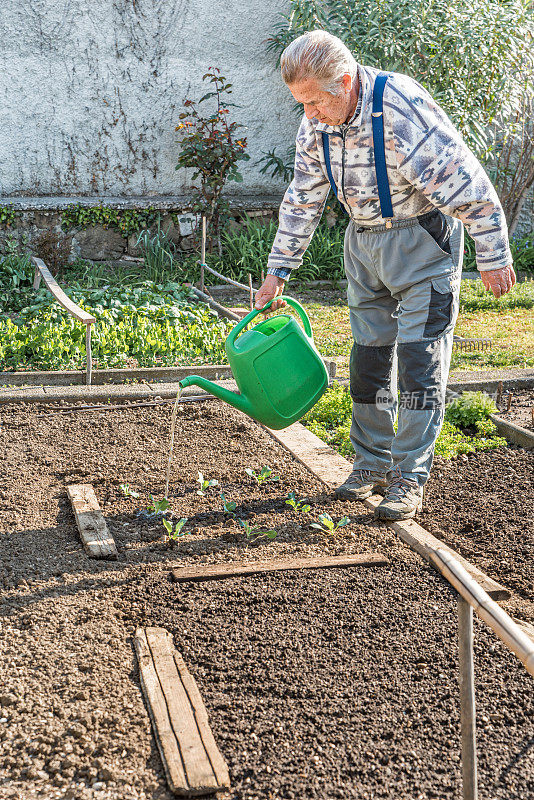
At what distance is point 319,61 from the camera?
281 cm

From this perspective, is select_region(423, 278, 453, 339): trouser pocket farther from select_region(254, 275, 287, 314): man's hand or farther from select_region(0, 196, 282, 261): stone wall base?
select_region(0, 196, 282, 261): stone wall base

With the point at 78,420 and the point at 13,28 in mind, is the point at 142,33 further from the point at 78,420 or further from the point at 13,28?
the point at 78,420

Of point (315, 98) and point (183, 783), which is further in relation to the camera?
point (315, 98)

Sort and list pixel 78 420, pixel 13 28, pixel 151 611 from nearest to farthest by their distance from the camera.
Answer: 1. pixel 151 611
2. pixel 78 420
3. pixel 13 28

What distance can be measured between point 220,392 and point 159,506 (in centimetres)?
50

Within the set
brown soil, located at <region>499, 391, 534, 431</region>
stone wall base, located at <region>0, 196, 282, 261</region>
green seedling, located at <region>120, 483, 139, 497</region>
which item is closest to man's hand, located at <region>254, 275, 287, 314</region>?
green seedling, located at <region>120, 483, 139, 497</region>

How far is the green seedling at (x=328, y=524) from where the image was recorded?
3.12m

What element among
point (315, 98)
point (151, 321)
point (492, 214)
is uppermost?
point (315, 98)

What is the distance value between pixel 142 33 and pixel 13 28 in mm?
1272

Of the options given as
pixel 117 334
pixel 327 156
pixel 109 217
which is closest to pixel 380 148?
pixel 327 156

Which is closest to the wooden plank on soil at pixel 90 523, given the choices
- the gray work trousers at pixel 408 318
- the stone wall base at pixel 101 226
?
the gray work trousers at pixel 408 318

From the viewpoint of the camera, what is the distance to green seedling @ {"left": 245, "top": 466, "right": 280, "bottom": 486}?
3.64 metres

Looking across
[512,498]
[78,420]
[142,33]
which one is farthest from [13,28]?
[512,498]

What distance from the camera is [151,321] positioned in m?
6.28
